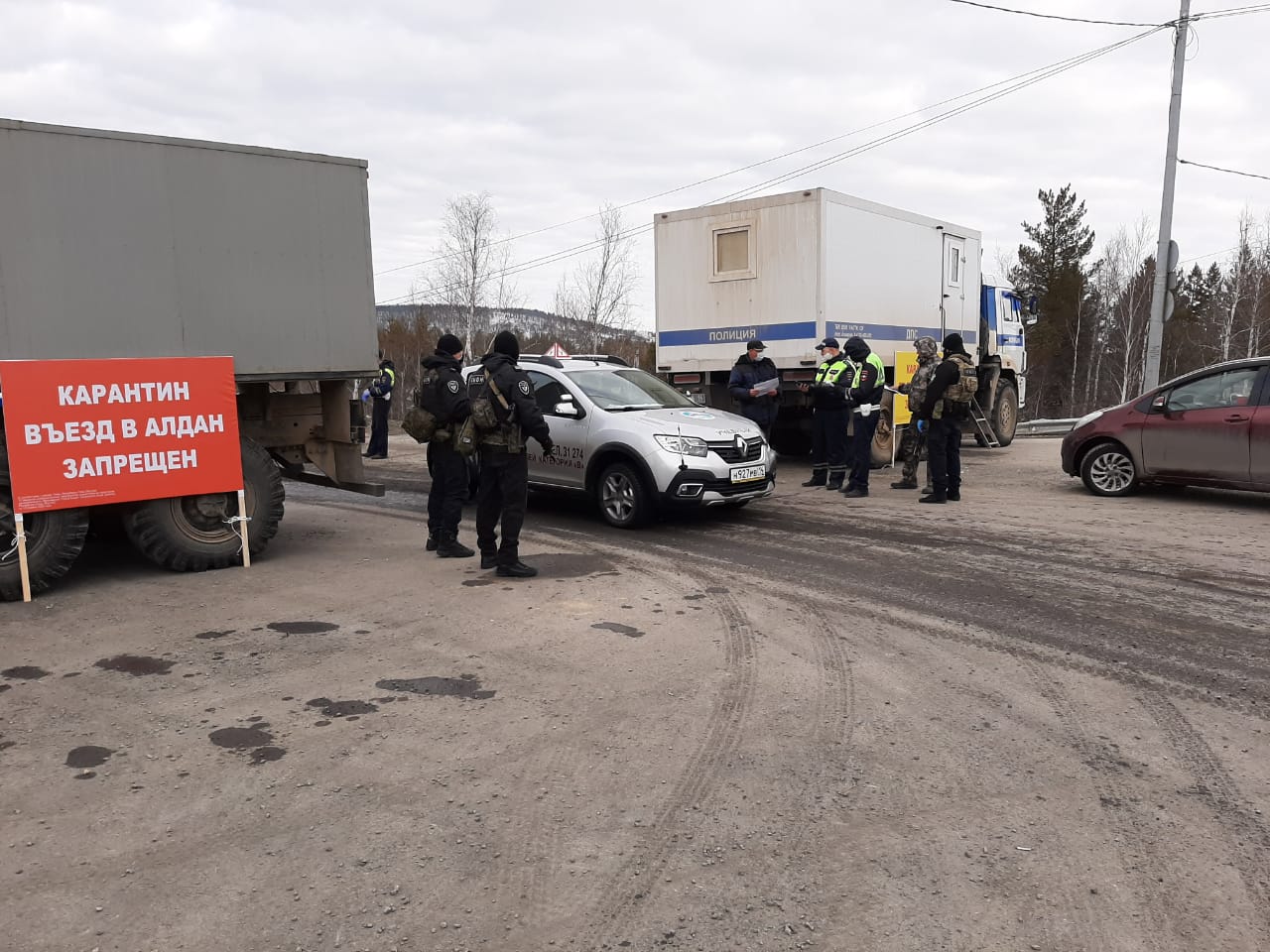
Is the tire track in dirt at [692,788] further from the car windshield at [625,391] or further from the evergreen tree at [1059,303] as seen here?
the evergreen tree at [1059,303]

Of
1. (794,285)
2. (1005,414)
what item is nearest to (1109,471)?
(794,285)

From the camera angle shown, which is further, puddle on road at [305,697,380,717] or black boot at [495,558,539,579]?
black boot at [495,558,539,579]

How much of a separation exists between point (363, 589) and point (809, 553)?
3.52 metres

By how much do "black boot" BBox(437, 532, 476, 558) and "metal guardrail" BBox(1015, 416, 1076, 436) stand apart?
16.9 meters

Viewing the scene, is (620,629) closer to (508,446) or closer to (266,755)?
(508,446)

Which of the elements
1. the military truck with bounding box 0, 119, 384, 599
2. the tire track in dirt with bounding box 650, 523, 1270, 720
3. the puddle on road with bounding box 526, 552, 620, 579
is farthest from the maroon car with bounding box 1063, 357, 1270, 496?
the military truck with bounding box 0, 119, 384, 599

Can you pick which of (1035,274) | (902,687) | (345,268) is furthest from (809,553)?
(1035,274)

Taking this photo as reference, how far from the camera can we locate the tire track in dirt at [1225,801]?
280 cm

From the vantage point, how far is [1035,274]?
168ft

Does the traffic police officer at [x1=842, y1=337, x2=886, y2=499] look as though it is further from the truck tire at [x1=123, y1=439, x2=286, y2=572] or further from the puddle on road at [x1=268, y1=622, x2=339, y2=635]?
the puddle on road at [x1=268, y1=622, x2=339, y2=635]

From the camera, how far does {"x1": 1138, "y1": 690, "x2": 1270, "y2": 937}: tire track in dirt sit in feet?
9.18

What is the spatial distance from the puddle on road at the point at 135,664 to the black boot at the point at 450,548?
2.83 metres

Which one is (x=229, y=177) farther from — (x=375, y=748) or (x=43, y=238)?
(x=375, y=748)

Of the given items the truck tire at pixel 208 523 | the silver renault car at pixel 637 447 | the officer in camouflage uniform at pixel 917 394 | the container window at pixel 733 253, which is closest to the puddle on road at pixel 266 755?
the truck tire at pixel 208 523
